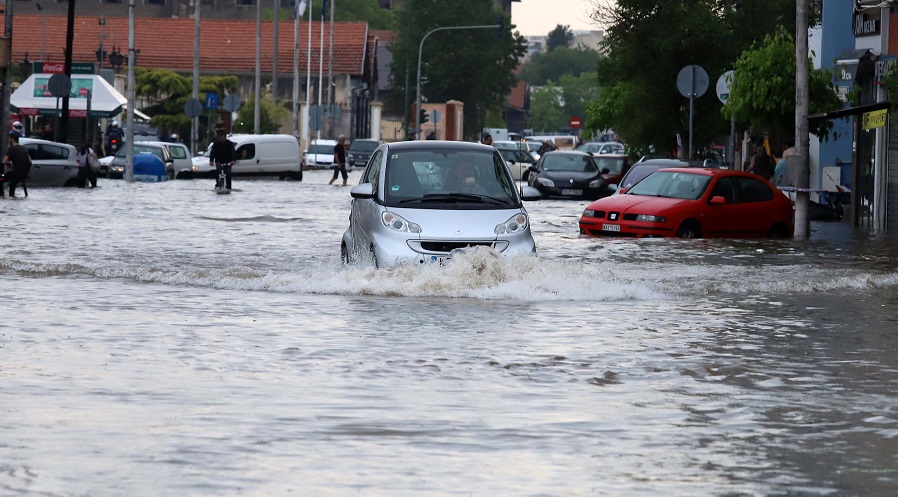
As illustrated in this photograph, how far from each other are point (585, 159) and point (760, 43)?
5.98 metres

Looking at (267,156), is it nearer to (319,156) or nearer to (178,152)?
(178,152)

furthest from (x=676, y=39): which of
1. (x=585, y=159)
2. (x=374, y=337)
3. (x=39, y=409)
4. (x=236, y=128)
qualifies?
(x=236, y=128)

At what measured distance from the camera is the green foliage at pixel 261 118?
283ft

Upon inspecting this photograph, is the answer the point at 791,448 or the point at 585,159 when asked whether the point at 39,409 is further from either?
the point at 585,159

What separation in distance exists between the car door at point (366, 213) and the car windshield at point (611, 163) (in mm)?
31794

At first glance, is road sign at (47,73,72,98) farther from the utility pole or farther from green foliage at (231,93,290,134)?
green foliage at (231,93,290,134)

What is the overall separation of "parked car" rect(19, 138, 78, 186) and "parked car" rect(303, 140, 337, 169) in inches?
1351

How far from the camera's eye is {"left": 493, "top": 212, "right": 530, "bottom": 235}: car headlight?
1767 centimetres

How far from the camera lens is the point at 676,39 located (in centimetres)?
4366

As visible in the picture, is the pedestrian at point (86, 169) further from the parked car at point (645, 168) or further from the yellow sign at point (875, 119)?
the yellow sign at point (875, 119)

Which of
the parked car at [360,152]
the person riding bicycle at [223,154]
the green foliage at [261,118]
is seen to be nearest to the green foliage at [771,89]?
the person riding bicycle at [223,154]

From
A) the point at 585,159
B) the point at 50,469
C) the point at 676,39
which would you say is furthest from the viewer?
the point at 585,159

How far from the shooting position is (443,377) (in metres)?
11.0

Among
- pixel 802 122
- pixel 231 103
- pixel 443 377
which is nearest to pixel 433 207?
pixel 443 377
